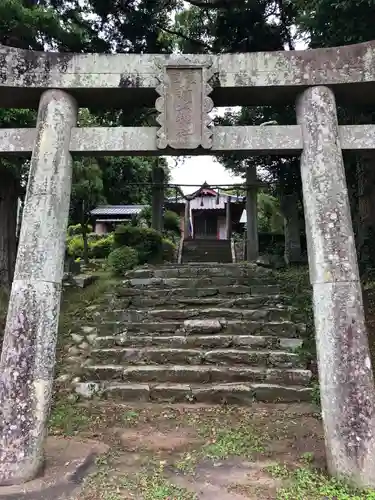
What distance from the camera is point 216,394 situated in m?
5.81

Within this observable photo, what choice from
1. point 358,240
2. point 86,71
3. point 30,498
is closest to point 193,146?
point 86,71

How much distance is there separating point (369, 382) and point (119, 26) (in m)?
8.67

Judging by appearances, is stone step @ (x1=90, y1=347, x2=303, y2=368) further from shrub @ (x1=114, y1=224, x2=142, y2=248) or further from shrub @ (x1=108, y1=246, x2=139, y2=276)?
shrub @ (x1=114, y1=224, x2=142, y2=248)

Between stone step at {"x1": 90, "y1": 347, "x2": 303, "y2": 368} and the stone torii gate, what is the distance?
2.59m

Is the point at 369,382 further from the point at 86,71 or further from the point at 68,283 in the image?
the point at 68,283

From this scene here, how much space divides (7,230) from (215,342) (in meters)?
5.04

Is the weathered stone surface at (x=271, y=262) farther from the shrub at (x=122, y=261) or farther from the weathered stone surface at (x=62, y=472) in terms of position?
the weathered stone surface at (x=62, y=472)

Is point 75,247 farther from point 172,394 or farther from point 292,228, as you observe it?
point 172,394

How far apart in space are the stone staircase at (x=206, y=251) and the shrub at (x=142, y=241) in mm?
3060

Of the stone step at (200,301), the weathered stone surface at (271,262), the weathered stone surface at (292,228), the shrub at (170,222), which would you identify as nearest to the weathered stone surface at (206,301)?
the stone step at (200,301)

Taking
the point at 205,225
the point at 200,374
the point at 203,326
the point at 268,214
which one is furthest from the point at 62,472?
the point at 205,225

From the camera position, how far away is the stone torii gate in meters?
3.77

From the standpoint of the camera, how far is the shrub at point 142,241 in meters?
11.3

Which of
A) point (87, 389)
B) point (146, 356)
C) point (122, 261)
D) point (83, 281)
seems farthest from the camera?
point (122, 261)
